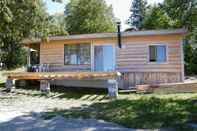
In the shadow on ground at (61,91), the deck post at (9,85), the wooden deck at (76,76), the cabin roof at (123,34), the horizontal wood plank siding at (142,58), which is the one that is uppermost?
the cabin roof at (123,34)

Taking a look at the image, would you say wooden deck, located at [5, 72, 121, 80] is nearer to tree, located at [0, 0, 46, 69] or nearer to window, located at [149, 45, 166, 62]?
tree, located at [0, 0, 46, 69]

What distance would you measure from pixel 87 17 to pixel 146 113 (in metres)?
36.0

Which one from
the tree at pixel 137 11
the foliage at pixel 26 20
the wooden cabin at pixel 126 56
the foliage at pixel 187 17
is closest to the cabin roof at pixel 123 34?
the wooden cabin at pixel 126 56

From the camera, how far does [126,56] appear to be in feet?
60.3

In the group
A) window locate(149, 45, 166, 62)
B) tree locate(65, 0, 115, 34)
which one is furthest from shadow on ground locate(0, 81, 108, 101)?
tree locate(65, 0, 115, 34)

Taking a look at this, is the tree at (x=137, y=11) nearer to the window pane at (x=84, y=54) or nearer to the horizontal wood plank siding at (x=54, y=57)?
the horizontal wood plank siding at (x=54, y=57)

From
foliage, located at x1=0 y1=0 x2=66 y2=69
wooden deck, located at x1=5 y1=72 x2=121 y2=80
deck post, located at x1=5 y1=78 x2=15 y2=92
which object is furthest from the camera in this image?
foliage, located at x1=0 y1=0 x2=66 y2=69

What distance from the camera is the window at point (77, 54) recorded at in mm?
19812

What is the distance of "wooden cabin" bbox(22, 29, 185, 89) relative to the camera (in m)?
17.6

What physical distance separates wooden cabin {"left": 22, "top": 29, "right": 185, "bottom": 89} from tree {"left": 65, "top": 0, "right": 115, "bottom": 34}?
23.3m

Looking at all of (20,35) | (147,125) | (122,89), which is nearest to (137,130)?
(147,125)

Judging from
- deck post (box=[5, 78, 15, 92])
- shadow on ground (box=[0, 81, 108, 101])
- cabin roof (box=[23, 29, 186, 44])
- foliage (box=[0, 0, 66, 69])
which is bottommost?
shadow on ground (box=[0, 81, 108, 101])

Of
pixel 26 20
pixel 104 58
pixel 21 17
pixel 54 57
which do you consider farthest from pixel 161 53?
pixel 21 17

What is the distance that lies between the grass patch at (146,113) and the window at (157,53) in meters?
6.05
